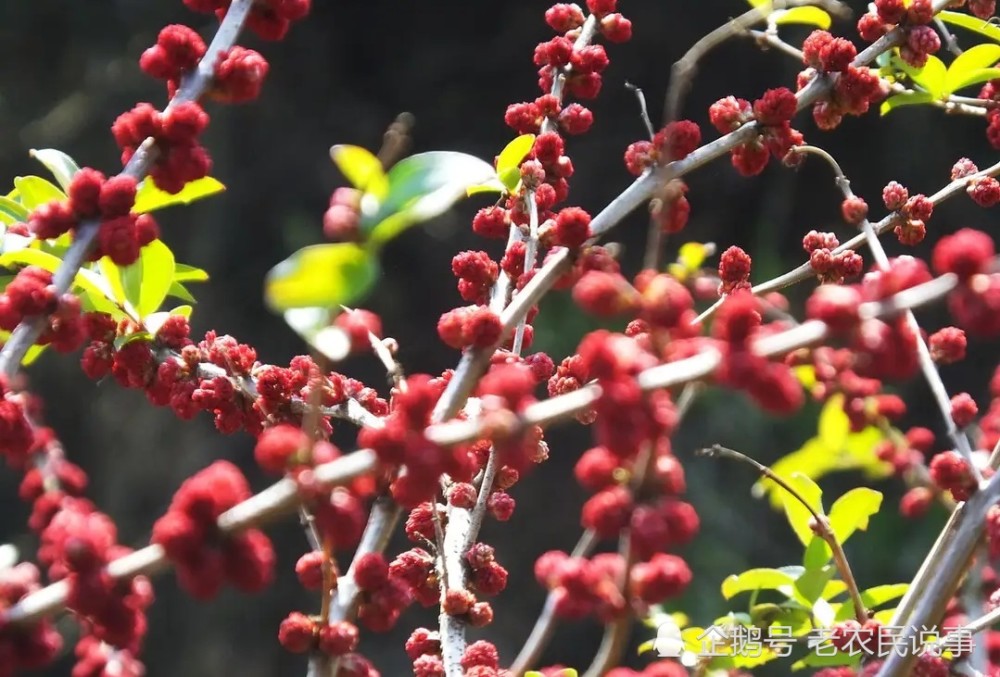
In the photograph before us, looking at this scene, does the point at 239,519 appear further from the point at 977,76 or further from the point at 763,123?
the point at 977,76

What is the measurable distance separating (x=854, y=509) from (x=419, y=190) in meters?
0.38

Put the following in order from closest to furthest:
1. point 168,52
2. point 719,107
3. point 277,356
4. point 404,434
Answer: point 404,434, point 168,52, point 719,107, point 277,356

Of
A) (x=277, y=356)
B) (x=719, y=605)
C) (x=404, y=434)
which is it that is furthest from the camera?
(x=277, y=356)

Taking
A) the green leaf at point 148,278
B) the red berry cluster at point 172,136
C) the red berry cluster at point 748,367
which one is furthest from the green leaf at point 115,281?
the red berry cluster at point 748,367

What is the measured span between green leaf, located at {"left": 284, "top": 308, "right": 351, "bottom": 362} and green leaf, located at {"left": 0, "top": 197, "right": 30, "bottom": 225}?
258 millimetres

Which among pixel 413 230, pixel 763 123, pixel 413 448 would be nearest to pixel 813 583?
pixel 763 123

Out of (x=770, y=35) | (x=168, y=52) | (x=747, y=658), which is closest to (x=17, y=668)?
(x=168, y=52)

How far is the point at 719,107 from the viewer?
1.76ft

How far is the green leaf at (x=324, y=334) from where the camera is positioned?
0.32 m

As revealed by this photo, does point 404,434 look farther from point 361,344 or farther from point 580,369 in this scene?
point 580,369

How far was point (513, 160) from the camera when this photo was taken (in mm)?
514

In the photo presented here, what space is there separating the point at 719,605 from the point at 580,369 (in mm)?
1513

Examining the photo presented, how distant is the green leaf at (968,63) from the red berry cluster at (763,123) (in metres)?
0.12

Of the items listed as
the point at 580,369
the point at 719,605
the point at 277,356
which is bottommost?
the point at 719,605
